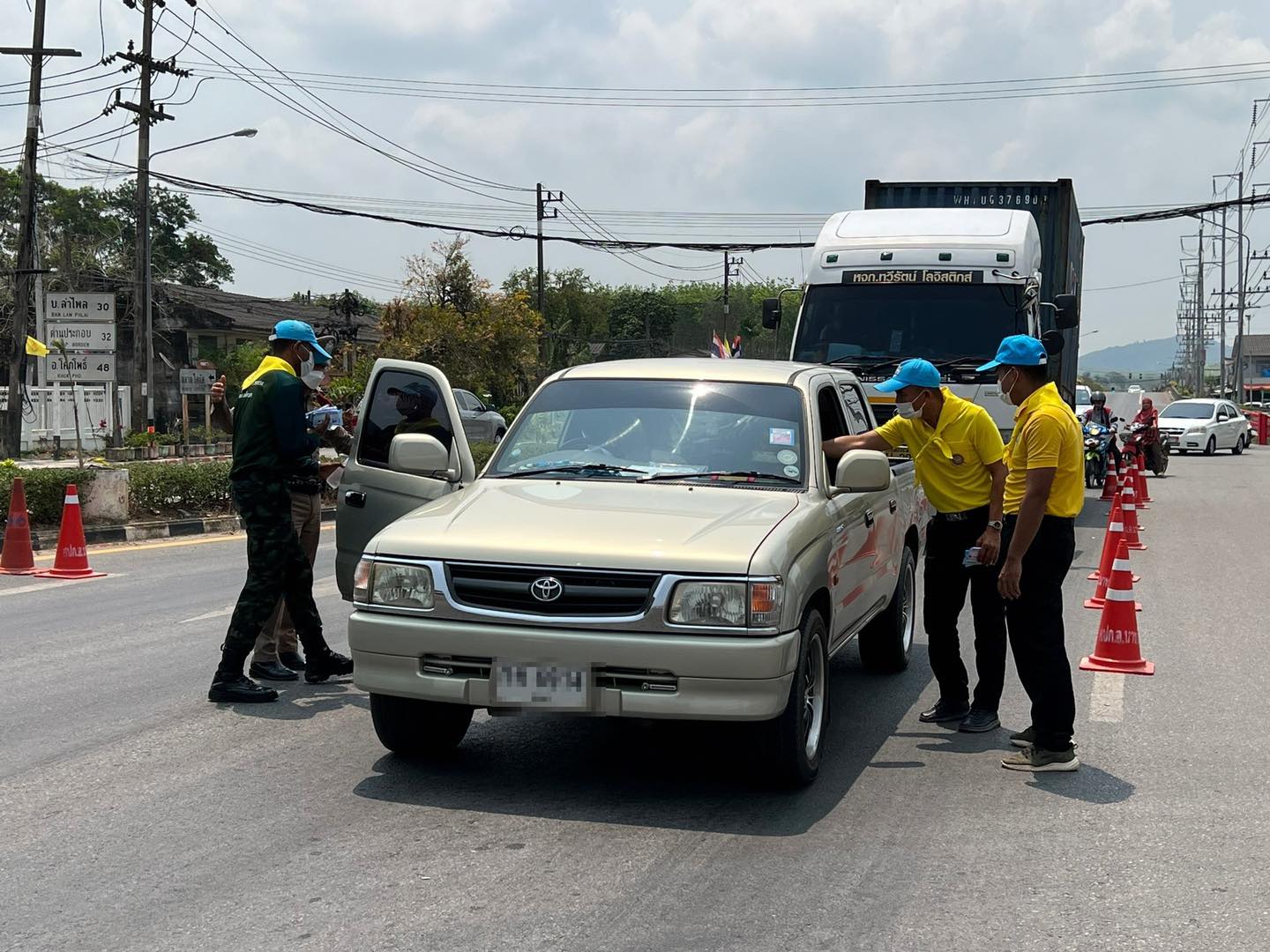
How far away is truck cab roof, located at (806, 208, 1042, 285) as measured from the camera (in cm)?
1470

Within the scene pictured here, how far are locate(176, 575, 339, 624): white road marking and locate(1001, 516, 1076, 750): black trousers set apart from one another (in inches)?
225

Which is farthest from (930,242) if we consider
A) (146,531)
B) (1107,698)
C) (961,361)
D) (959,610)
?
(146,531)

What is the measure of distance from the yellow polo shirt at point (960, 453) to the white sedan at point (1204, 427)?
113 feet

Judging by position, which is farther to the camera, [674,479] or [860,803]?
[674,479]

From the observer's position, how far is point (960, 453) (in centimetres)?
738

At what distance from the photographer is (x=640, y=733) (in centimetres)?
713

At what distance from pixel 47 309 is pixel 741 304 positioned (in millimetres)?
102951

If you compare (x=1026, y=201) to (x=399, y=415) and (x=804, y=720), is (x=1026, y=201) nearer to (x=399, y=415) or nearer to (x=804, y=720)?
(x=399, y=415)

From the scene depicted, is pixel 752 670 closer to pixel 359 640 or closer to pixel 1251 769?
pixel 359 640

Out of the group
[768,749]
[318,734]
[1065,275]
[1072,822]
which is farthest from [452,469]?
[1065,275]

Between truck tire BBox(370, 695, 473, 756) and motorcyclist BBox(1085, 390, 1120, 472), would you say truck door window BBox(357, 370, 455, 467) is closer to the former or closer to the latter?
truck tire BBox(370, 695, 473, 756)

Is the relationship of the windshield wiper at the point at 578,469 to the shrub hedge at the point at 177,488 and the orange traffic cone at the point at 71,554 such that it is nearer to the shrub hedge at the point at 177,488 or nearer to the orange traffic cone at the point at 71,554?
the orange traffic cone at the point at 71,554

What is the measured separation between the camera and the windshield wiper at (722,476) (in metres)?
6.67

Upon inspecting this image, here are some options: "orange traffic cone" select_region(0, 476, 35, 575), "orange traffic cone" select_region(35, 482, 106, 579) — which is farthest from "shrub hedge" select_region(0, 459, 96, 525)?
"orange traffic cone" select_region(35, 482, 106, 579)
